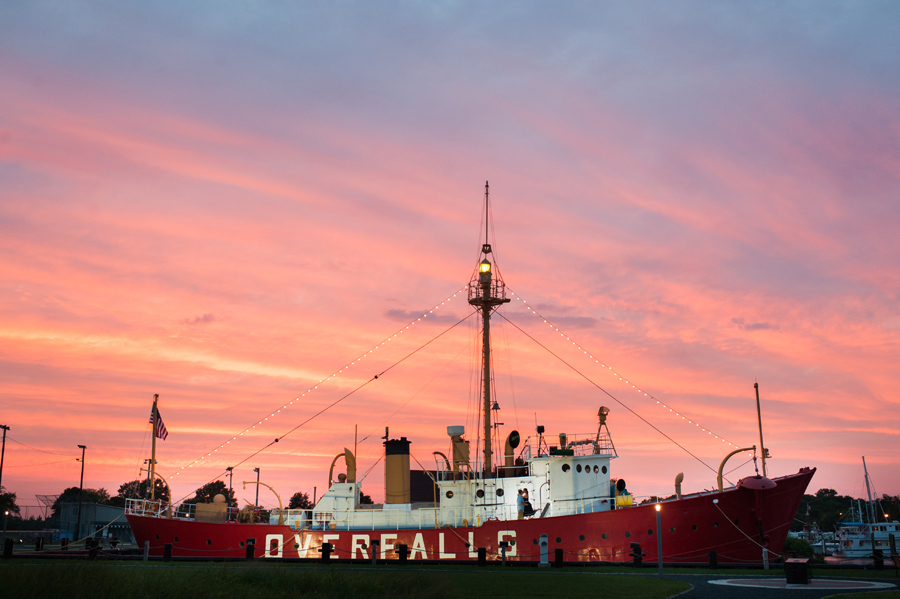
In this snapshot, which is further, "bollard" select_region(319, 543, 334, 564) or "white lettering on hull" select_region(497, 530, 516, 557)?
"white lettering on hull" select_region(497, 530, 516, 557)

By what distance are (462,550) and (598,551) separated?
5698 mm

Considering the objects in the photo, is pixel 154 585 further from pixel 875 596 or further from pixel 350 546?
pixel 350 546

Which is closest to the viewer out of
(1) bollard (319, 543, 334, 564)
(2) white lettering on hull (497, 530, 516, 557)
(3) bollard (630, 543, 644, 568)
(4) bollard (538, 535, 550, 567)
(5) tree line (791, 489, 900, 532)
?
(3) bollard (630, 543, 644, 568)

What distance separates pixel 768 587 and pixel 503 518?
50.0 ft

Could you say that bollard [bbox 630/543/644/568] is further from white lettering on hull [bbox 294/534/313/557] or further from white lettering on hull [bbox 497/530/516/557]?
white lettering on hull [bbox 294/534/313/557]

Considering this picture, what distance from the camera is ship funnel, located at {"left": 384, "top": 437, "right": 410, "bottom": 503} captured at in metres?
35.1

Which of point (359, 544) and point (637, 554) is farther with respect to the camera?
point (359, 544)

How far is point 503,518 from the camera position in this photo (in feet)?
108

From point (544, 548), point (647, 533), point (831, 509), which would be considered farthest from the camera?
point (831, 509)

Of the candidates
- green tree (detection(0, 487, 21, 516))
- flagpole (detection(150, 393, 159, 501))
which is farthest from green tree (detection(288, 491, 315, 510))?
flagpole (detection(150, 393, 159, 501))

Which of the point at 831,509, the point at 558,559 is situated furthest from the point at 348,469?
the point at 831,509

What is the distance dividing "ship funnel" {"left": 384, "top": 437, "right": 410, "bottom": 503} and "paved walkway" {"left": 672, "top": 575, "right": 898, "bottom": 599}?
15.7m

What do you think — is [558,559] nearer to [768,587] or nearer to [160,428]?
[768,587]

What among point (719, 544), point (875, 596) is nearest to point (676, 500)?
point (719, 544)
